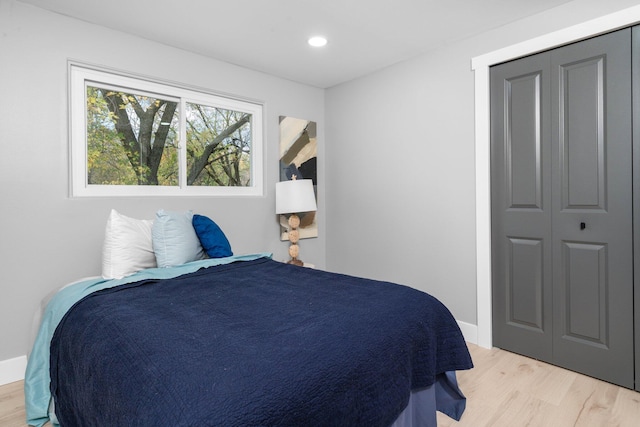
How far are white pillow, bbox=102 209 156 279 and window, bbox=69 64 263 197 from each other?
0.54 m

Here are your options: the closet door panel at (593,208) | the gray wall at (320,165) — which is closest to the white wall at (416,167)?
the gray wall at (320,165)

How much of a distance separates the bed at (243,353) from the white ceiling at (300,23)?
178cm

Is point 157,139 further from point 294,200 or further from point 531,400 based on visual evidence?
point 531,400

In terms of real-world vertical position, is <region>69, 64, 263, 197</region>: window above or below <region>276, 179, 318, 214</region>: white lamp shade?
above

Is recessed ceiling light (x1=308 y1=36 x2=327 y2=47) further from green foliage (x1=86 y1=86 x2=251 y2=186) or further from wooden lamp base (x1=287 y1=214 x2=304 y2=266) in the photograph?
wooden lamp base (x1=287 y1=214 x2=304 y2=266)

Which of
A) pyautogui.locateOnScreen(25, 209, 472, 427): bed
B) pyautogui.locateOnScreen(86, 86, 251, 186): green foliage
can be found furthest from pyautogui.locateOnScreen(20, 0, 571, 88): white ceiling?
pyautogui.locateOnScreen(25, 209, 472, 427): bed

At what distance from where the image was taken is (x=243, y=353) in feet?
3.74

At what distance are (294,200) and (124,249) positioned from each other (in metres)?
1.57

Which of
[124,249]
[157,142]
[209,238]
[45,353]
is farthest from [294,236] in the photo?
[45,353]

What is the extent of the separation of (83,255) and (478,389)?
2.79 m

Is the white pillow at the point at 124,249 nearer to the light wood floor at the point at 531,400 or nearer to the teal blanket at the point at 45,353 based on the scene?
the teal blanket at the point at 45,353

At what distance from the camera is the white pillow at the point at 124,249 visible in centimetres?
217

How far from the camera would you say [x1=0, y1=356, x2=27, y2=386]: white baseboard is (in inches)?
88.3

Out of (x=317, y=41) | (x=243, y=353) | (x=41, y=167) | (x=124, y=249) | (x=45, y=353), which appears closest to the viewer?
(x=243, y=353)
